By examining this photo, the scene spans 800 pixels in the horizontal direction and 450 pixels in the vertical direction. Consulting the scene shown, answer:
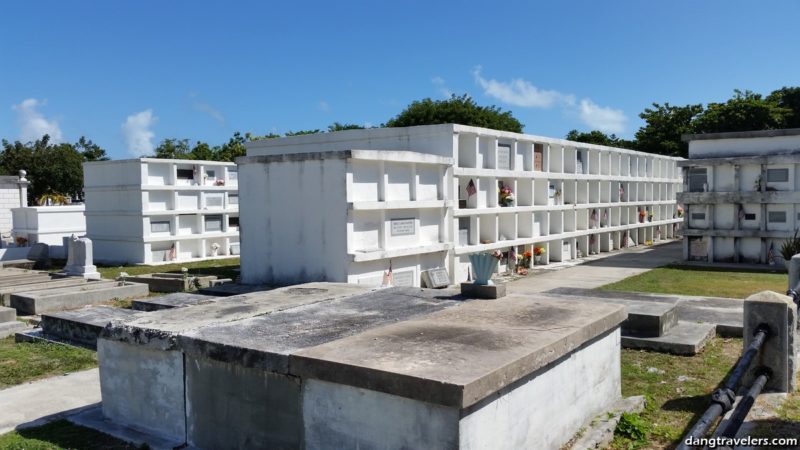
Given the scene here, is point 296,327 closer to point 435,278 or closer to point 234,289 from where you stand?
point 234,289

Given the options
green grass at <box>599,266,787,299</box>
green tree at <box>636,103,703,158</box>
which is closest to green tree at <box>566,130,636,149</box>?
green tree at <box>636,103,703,158</box>

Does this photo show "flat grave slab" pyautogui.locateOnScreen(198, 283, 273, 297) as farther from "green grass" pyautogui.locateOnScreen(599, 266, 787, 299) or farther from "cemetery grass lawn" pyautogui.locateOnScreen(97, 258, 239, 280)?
"green grass" pyautogui.locateOnScreen(599, 266, 787, 299)

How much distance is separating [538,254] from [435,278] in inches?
244

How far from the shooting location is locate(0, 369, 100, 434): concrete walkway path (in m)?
6.54

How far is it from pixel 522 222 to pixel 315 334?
14.7 meters

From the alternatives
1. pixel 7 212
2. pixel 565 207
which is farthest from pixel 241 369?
pixel 7 212

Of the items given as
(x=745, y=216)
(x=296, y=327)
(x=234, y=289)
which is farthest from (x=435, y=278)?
(x=745, y=216)

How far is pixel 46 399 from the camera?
7.21 metres

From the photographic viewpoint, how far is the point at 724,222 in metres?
20.5

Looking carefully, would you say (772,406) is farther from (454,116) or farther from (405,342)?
(454,116)

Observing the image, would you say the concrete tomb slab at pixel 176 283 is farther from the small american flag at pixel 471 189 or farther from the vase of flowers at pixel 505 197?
the vase of flowers at pixel 505 197

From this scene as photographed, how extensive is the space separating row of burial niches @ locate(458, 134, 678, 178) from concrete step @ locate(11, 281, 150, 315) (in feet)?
29.0

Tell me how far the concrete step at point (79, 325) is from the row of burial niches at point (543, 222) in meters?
8.93

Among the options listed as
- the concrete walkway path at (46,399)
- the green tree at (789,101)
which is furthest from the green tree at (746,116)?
the concrete walkway path at (46,399)
